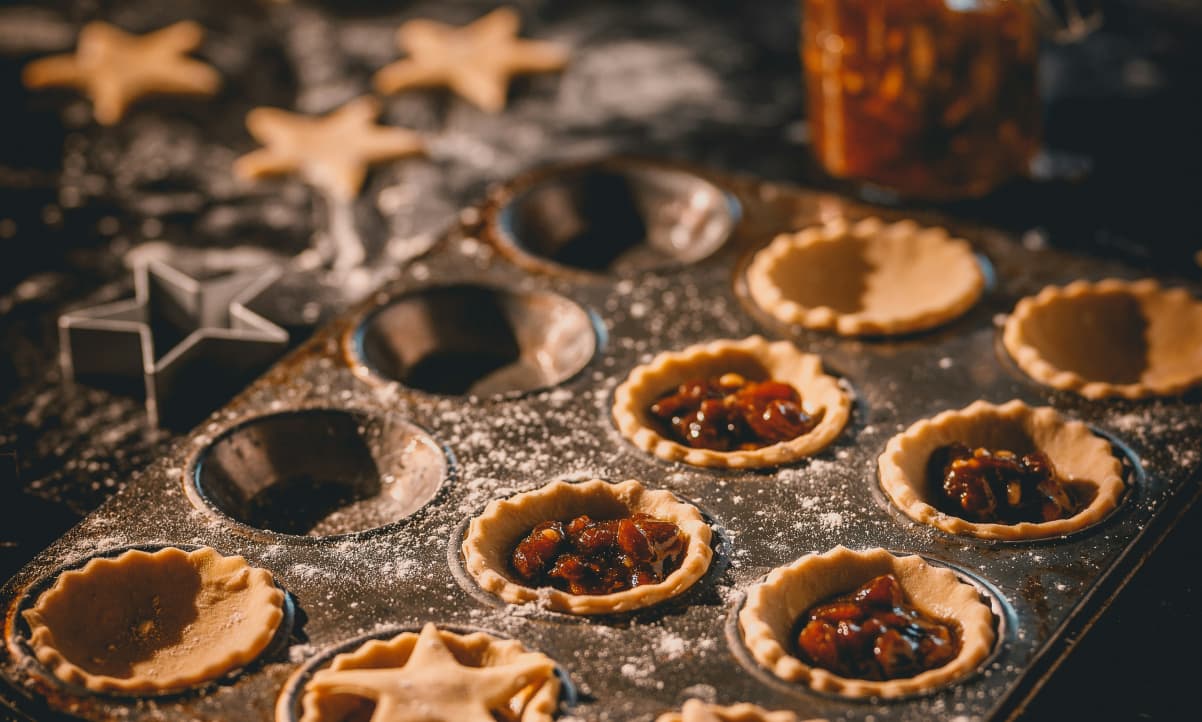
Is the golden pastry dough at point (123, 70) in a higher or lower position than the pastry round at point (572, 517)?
higher

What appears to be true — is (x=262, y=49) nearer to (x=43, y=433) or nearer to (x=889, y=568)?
(x=43, y=433)

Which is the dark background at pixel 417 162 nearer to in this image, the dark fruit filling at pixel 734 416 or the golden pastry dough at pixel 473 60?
the golden pastry dough at pixel 473 60

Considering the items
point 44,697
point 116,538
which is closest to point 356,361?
point 116,538

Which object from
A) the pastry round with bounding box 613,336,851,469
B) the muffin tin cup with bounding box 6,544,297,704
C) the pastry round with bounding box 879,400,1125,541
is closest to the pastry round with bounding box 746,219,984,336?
the pastry round with bounding box 613,336,851,469

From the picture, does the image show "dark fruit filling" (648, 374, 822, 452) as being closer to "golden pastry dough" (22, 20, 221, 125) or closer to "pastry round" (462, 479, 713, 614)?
"pastry round" (462, 479, 713, 614)

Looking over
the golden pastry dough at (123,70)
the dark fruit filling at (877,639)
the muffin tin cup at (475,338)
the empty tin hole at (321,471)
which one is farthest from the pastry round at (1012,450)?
the golden pastry dough at (123,70)
